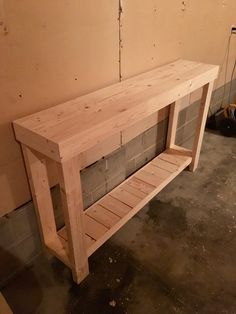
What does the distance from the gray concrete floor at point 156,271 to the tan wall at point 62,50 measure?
47 centimetres

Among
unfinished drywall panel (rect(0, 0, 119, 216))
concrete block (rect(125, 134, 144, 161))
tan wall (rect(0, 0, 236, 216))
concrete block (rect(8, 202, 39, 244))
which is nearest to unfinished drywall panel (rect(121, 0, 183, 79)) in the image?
tan wall (rect(0, 0, 236, 216))

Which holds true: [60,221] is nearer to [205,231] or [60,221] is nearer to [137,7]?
[205,231]

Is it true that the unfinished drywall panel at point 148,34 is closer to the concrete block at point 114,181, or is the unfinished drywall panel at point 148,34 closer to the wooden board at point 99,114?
the wooden board at point 99,114

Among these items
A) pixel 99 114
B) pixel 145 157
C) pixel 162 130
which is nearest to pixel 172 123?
pixel 162 130

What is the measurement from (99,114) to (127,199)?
756mm

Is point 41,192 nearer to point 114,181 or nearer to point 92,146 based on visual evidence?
point 92,146

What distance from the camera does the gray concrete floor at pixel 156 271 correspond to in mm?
1307

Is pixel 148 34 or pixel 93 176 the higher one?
pixel 148 34

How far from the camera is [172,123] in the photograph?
2191 millimetres

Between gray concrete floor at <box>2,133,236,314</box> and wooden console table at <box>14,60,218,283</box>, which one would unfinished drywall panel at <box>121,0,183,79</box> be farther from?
gray concrete floor at <box>2,133,236,314</box>

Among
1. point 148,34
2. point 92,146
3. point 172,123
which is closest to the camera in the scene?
point 92,146

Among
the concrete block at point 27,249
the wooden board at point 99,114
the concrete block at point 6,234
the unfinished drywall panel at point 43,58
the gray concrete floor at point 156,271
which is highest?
the unfinished drywall panel at point 43,58

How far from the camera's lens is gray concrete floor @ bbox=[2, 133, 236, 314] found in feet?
4.29

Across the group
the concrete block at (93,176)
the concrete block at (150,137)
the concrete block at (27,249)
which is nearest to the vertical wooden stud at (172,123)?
the concrete block at (150,137)
